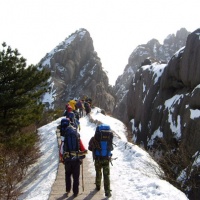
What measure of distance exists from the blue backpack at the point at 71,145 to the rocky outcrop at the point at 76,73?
8957 centimetres

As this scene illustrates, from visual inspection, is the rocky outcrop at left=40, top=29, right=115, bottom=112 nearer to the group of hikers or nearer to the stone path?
the stone path

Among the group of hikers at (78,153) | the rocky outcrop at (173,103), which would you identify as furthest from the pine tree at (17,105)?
the rocky outcrop at (173,103)

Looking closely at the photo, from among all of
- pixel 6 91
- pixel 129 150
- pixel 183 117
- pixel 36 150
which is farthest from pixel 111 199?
pixel 183 117

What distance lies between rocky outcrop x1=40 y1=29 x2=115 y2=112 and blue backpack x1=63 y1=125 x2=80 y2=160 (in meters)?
89.6

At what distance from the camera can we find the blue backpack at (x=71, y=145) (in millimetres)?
7613

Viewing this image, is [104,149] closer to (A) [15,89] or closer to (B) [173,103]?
(A) [15,89]

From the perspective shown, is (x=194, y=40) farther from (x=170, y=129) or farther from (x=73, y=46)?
(x=73, y=46)

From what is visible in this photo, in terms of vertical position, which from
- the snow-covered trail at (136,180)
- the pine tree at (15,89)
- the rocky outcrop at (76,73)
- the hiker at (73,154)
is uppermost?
the rocky outcrop at (76,73)

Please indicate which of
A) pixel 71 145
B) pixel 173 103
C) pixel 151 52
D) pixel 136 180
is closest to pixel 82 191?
pixel 71 145

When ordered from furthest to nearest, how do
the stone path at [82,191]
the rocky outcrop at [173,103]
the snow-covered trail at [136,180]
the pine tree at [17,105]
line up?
the rocky outcrop at [173,103] → the pine tree at [17,105] → the snow-covered trail at [136,180] → the stone path at [82,191]

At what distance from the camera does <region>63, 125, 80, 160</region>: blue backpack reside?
7613mm

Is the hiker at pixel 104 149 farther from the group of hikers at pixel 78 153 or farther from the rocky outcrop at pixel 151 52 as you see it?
the rocky outcrop at pixel 151 52

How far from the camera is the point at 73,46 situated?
110 meters

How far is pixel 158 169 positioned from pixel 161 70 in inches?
1371
